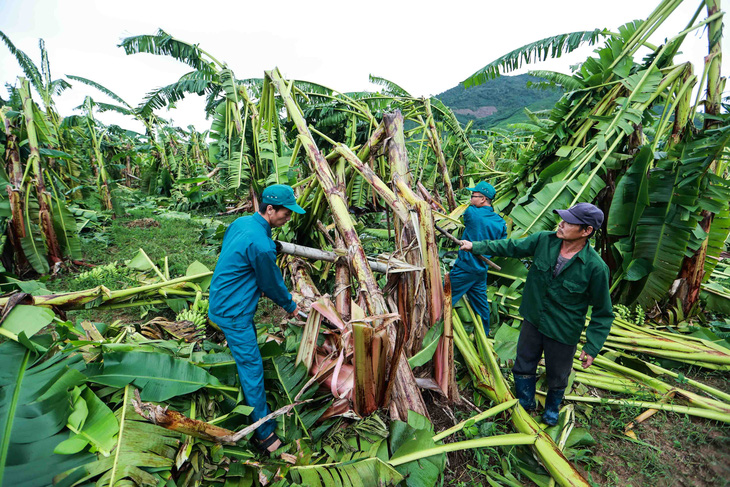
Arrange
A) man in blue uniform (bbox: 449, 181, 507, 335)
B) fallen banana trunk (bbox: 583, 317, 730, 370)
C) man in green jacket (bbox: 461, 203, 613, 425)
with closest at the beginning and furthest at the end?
man in green jacket (bbox: 461, 203, 613, 425) < fallen banana trunk (bbox: 583, 317, 730, 370) < man in blue uniform (bbox: 449, 181, 507, 335)

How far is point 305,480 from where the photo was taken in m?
1.87

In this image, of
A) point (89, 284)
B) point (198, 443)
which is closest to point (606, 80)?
point (198, 443)

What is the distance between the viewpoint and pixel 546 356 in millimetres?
2607

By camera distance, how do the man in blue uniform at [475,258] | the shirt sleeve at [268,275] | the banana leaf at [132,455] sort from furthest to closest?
the man in blue uniform at [475,258], the shirt sleeve at [268,275], the banana leaf at [132,455]

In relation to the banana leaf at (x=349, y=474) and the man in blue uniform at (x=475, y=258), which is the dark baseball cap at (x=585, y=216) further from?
the banana leaf at (x=349, y=474)

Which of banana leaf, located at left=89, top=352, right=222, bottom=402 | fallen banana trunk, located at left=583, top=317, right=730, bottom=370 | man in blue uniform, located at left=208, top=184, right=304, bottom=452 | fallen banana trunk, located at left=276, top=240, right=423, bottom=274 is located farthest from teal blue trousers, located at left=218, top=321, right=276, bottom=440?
fallen banana trunk, located at left=583, top=317, right=730, bottom=370

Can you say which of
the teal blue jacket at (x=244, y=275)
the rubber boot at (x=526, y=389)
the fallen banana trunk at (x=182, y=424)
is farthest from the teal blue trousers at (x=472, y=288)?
the fallen banana trunk at (x=182, y=424)

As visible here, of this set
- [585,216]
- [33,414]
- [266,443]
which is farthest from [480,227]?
[33,414]

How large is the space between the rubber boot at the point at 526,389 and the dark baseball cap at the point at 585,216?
136cm

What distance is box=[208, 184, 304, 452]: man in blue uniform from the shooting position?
2.14m

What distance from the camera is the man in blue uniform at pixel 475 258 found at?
339 centimetres

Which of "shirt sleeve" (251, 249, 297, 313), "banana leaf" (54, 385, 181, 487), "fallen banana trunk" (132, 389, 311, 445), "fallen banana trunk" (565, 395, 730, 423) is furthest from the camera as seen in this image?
"fallen banana trunk" (565, 395, 730, 423)

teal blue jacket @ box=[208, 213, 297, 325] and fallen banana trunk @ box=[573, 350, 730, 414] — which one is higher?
teal blue jacket @ box=[208, 213, 297, 325]

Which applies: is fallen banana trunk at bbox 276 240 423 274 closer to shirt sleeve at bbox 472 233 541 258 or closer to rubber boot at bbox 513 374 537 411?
shirt sleeve at bbox 472 233 541 258
